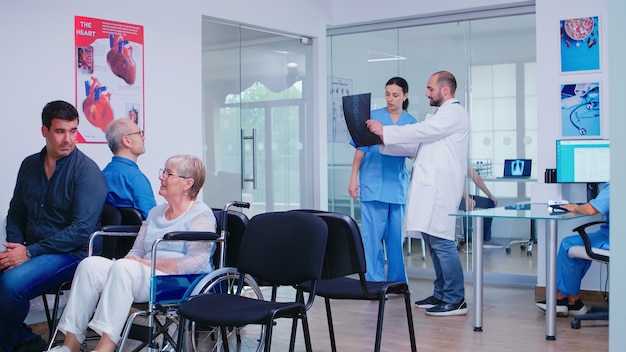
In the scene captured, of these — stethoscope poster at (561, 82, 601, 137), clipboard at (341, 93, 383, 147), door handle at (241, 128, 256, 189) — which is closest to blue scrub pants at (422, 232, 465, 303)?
clipboard at (341, 93, 383, 147)

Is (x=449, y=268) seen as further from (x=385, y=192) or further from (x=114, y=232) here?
(x=114, y=232)

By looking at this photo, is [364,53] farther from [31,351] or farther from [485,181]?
[31,351]

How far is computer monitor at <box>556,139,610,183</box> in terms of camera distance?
17.1ft

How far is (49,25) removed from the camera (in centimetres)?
482

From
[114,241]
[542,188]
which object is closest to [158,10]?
[114,241]

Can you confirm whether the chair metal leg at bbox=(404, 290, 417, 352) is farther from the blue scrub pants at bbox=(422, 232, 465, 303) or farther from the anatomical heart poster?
the anatomical heart poster

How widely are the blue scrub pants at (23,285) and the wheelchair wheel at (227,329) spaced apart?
0.70 m

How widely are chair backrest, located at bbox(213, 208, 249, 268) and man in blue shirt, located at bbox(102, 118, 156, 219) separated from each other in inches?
22.8

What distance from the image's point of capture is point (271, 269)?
346 cm

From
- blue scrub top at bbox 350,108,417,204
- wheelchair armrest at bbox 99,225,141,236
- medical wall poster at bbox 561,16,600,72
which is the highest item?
medical wall poster at bbox 561,16,600,72

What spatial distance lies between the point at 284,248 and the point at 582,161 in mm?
2643

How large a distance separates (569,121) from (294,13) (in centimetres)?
239

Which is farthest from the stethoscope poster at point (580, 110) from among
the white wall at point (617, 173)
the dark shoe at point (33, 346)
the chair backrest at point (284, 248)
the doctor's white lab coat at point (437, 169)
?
the white wall at point (617, 173)

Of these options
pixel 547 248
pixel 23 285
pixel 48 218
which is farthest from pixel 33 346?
pixel 547 248
